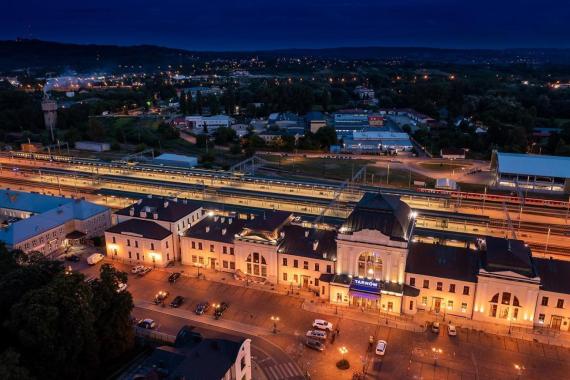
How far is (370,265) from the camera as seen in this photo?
51.2 metres

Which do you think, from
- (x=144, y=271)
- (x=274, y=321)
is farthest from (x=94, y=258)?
(x=274, y=321)

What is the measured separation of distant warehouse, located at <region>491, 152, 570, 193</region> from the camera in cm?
9712

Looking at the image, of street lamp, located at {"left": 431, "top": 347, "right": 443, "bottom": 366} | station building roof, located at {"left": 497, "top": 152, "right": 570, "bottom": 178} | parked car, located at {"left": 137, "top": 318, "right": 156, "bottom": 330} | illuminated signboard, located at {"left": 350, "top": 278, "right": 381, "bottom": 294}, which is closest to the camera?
street lamp, located at {"left": 431, "top": 347, "right": 443, "bottom": 366}

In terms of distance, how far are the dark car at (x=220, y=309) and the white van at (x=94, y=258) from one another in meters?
21.5

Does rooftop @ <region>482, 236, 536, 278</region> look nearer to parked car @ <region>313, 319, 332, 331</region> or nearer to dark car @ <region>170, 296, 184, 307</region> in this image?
parked car @ <region>313, 319, 332, 331</region>

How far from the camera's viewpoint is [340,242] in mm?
51344

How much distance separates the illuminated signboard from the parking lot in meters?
3.61

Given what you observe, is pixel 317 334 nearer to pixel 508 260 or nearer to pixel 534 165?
pixel 508 260

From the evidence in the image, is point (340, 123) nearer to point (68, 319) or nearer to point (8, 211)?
point (8, 211)

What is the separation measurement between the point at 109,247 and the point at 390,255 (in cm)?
3932

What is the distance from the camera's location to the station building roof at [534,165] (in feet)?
319

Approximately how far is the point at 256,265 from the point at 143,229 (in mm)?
17315

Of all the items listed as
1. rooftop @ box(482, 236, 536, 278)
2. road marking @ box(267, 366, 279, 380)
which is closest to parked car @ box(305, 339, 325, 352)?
road marking @ box(267, 366, 279, 380)

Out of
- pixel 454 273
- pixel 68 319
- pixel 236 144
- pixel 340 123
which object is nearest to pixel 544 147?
pixel 340 123
